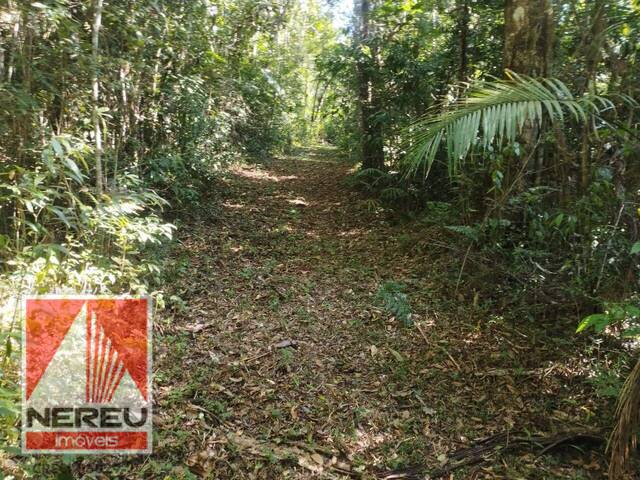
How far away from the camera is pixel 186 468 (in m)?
2.65

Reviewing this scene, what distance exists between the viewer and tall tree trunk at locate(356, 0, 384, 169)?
717cm

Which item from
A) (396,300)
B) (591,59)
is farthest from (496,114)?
(396,300)

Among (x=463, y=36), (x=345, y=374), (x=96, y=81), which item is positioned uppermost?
(x=463, y=36)

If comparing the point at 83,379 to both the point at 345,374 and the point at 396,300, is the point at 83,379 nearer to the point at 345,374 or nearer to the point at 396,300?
the point at 345,374

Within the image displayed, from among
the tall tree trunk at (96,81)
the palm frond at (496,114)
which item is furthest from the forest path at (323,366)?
the palm frond at (496,114)

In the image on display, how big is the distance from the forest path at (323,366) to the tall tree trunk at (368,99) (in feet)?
7.09

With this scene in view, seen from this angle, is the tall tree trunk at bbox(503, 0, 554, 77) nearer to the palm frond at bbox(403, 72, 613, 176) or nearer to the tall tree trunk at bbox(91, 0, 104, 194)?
the palm frond at bbox(403, 72, 613, 176)

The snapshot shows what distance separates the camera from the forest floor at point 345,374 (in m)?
2.82

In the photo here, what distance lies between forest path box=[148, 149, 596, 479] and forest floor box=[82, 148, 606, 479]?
0.5 inches

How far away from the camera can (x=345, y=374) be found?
11.9ft

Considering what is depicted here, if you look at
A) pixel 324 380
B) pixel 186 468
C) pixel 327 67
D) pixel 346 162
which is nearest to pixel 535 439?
pixel 324 380

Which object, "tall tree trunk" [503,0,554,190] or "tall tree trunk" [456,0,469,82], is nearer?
"tall tree trunk" [503,0,554,190]

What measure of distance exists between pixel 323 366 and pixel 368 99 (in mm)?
5344

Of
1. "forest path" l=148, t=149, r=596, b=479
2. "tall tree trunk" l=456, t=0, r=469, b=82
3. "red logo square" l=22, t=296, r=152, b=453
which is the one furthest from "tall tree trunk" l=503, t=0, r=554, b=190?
"red logo square" l=22, t=296, r=152, b=453
